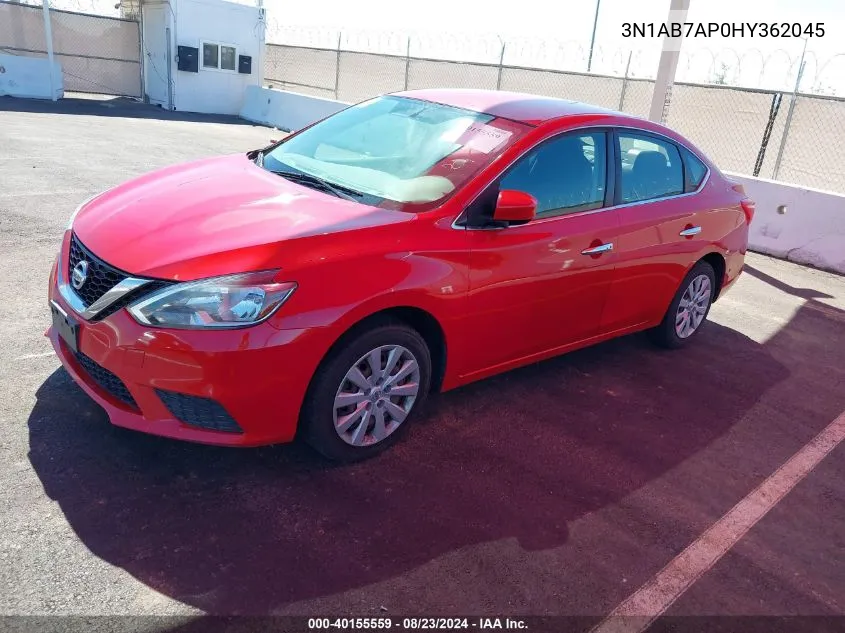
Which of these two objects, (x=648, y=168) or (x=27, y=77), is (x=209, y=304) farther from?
(x=27, y=77)

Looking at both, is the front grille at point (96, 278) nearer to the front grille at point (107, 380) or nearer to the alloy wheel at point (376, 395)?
the front grille at point (107, 380)

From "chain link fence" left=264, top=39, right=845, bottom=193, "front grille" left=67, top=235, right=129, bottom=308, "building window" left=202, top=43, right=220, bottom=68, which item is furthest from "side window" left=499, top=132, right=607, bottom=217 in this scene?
"building window" left=202, top=43, right=220, bottom=68

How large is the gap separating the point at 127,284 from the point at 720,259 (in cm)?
447

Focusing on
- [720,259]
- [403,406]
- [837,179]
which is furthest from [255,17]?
[403,406]

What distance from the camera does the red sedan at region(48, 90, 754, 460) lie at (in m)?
2.97

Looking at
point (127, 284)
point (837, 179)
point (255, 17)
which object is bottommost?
point (837, 179)

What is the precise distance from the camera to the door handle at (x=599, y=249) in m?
4.26

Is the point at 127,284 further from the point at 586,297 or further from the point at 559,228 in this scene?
the point at 586,297

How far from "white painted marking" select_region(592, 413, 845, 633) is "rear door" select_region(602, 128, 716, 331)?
136 cm

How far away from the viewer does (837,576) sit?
3.18 metres

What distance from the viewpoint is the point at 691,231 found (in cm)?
514

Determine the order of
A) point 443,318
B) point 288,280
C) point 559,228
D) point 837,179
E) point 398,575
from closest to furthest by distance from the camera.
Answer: point 398,575
point 288,280
point 443,318
point 559,228
point 837,179

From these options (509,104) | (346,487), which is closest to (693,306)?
(509,104)

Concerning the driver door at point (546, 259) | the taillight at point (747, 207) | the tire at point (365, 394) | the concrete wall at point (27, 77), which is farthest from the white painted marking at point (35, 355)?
the concrete wall at point (27, 77)
